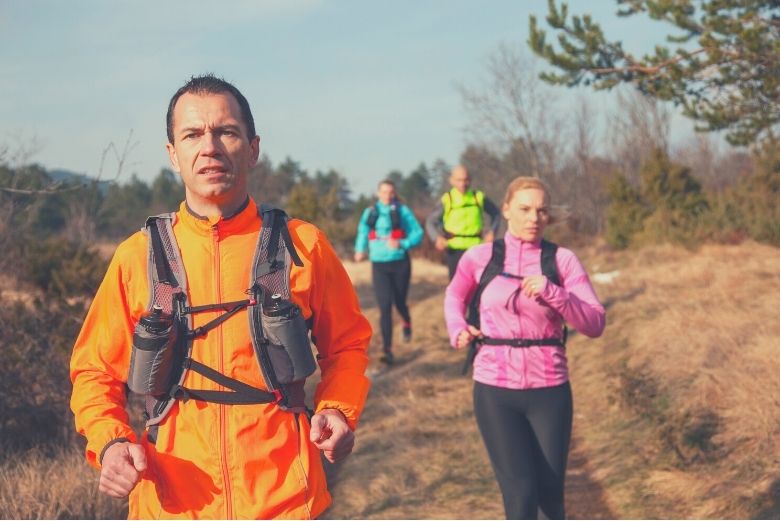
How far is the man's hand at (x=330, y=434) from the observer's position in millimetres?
2562

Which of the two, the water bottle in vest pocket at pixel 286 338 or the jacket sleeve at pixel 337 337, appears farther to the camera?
the jacket sleeve at pixel 337 337

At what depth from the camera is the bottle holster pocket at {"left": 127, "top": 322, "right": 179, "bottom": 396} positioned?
2.50 meters

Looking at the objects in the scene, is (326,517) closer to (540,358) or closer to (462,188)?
(540,358)

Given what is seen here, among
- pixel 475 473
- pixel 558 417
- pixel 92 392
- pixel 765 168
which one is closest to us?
pixel 92 392

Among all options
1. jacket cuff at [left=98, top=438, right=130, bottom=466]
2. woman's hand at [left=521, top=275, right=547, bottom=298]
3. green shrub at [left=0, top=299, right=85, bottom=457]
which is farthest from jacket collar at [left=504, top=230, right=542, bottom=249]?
green shrub at [left=0, top=299, right=85, bottom=457]

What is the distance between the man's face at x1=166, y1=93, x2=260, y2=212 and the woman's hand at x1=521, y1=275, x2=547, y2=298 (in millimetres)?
2263

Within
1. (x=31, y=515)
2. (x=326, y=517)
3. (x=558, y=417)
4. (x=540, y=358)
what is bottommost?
(x=326, y=517)

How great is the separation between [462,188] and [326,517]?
5544mm

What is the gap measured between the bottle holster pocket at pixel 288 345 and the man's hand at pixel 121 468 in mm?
418

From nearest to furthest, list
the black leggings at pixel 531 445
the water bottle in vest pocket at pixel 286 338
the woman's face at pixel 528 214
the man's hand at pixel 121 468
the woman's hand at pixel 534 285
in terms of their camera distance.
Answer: the man's hand at pixel 121 468 → the water bottle in vest pocket at pixel 286 338 → the woman's hand at pixel 534 285 → the black leggings at pixel 531 445 → the woman's face at pixel 528 214

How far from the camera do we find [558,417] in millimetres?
4844

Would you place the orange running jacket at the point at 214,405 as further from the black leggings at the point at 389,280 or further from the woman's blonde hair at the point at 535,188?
the black leggings at the point at 389,280

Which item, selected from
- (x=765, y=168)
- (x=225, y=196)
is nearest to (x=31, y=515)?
(x=225, y=196)

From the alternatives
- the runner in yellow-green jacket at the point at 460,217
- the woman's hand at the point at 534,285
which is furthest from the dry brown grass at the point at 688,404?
the woman's hand at the point at 534,285
